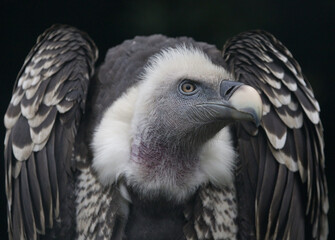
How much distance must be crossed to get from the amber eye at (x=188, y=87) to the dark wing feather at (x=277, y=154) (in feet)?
1.14

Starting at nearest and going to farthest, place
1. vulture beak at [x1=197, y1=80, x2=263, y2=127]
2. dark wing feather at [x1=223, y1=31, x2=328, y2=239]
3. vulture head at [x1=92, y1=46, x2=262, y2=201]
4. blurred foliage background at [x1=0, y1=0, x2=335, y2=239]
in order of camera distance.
Answer: vulture beak at [x1=197, y1=80, x2=263, y2=127], vulture head at [x1=92, y1=46, x2=262, y2=201], dark wing feather at [x1=223, y1=31, x2=328, y2=239], blurred foliage background at [x1=0, y1=0, x2=335, y2=239]

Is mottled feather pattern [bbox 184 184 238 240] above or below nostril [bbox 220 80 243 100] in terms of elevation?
below

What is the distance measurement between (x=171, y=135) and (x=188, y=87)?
273 millimetres

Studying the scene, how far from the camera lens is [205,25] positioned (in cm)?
613

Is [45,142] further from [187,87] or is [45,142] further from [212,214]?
[212,214]

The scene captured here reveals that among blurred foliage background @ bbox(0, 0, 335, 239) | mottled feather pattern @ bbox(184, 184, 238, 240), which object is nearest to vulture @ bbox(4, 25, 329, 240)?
mottled feather pattern @ bbox(184, 184, 238, 240)

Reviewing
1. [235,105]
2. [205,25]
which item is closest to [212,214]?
[235,105]

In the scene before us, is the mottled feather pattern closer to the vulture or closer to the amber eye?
the vulture

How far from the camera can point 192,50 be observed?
12.9ft

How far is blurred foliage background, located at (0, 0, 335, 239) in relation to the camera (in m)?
6.04

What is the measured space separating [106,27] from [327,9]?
188 cm

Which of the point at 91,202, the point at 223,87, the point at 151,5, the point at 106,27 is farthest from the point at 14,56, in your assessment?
the point at 223,87

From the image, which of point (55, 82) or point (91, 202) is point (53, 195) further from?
point (55, 82)

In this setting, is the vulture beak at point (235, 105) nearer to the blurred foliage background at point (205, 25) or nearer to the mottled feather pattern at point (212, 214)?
the mottled feather pattern at point (212, 214)
